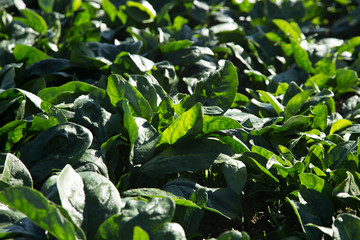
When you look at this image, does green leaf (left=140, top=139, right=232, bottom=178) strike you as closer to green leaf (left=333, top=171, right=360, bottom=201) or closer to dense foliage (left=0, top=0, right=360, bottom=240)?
dense foliage (left=0, top=0, right=360, bottom=240)

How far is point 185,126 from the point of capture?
1840mm

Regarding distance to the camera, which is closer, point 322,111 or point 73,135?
point 73,135

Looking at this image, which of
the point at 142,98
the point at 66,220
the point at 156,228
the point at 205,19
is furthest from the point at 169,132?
the point at 205,19

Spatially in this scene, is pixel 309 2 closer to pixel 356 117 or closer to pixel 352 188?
pixel 356 117

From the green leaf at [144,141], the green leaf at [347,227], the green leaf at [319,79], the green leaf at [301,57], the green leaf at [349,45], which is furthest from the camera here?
the green leaf at [349,45]

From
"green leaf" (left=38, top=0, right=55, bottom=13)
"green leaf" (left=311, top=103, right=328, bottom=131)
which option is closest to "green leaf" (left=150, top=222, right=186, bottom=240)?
"green leaf" (left=311, top=103, right=328, bottom=131)

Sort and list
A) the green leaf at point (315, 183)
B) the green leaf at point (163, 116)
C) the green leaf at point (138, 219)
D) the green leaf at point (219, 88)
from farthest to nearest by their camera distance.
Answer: the green leaf at point (219, 88) → the green leaf at point (163, 116) → the green leaf at point (315, 183) → the green leaf at point (138, 219)

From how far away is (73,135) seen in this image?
5.68 feet

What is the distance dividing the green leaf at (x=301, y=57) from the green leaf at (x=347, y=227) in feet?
5.09

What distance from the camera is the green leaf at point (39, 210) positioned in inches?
51.6

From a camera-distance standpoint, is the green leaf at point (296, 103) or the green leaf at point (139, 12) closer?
the green leaf at point (296, 103)

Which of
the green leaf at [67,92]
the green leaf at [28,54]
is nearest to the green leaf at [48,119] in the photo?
the green leaf at [67,92]

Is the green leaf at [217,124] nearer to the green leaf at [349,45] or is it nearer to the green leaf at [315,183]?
the green leaf at [315,183]

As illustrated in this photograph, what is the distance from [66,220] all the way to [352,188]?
109cm
